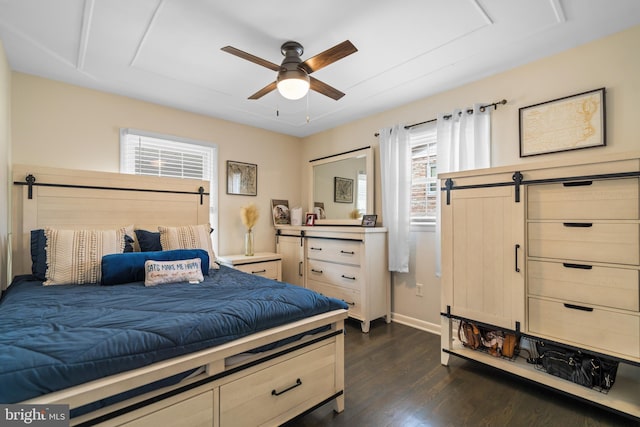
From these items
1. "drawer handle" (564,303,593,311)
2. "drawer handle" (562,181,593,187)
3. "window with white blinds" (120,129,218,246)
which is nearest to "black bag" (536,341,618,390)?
"drawer handle" (564,303,593,311)

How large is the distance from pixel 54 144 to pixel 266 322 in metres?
2.84

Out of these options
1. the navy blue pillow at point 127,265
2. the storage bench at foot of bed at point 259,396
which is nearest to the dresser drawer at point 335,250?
the storage bench at foot of bed at point 259,396

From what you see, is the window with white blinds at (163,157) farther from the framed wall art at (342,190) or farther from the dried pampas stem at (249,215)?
the framed wall art at (342,190)

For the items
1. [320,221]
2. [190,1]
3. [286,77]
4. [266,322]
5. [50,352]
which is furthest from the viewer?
[320,221]

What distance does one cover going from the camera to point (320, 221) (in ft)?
14.0

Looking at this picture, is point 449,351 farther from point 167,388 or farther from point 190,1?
point 190,1

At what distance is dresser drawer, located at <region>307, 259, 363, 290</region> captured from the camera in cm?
328

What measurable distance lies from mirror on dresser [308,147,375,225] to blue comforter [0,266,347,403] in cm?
195

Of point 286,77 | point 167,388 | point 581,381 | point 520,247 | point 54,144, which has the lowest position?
point 581,381

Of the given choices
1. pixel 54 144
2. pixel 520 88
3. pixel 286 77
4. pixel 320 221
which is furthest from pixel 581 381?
pixel 54 144

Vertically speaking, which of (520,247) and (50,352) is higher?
(520,247)

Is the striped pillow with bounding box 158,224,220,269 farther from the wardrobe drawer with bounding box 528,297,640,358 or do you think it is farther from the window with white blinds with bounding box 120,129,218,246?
the wardrobe drawer with bounding box 528,297,640,358

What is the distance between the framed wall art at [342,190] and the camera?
3.92 meters
